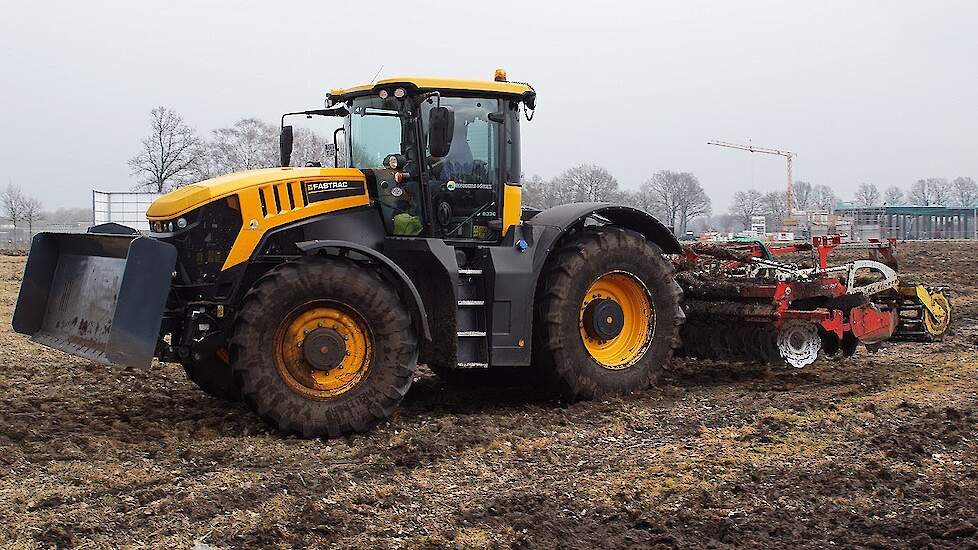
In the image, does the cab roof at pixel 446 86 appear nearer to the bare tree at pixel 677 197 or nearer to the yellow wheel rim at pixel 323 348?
the yellow wheel rim at pixel 323 348

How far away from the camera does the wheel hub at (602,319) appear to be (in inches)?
350

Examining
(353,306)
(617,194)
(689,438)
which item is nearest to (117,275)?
(353,306)

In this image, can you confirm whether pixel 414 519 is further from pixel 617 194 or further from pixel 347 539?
pixel 617 194

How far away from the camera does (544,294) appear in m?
8.65

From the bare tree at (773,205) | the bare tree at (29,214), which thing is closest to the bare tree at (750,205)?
the bare tree at (773,205)

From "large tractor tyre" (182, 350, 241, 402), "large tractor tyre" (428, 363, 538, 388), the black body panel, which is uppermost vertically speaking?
the black body panel

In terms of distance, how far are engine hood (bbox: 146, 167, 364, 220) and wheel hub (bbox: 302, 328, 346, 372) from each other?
1.31 meters

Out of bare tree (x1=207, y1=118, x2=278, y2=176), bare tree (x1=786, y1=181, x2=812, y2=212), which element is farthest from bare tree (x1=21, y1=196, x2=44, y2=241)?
bare tree (x1=786, y1=181, x2=812, y2=212)

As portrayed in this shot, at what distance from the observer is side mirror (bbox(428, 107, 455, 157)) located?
25.4 ft

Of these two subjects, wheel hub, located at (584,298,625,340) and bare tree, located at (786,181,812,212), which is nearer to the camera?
wheel hub, located at (584,298,625,340)

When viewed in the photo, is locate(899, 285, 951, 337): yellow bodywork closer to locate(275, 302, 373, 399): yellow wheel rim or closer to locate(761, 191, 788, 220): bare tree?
locate(275, 302, 373, 399): yellow wheel rim

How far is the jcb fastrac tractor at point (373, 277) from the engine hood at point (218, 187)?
16 millimetres

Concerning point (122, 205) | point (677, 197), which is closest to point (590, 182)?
point (677, 197)

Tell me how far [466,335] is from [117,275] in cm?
275
